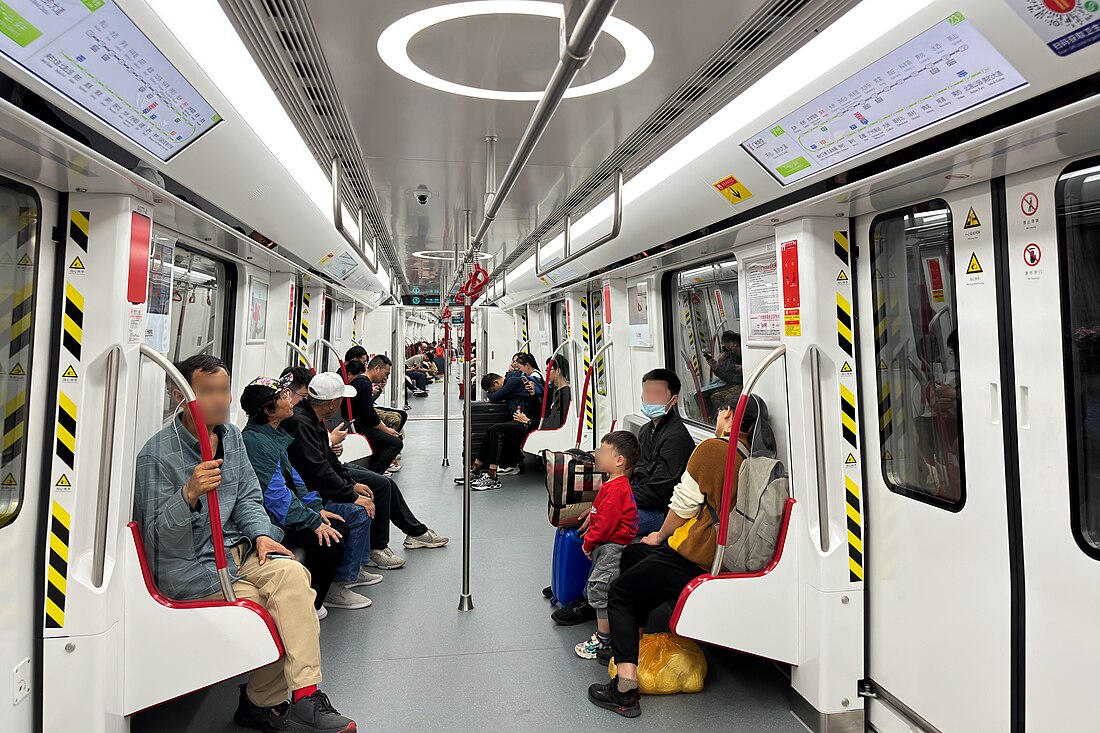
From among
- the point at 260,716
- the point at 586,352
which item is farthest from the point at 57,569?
the point at 586,352

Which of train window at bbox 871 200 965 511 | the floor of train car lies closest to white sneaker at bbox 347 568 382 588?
the floor of train car

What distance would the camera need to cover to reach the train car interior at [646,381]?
2.01 meters

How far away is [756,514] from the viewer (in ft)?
10.4

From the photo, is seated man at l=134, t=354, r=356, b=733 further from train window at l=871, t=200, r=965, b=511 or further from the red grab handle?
train window at l=871, t=200, r=965, b=511

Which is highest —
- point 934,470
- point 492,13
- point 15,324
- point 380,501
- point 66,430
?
point 492,13

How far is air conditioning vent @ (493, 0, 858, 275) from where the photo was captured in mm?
2092

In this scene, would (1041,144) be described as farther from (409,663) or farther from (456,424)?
(456,424)

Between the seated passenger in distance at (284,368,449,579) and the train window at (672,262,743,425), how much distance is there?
8.28 ft

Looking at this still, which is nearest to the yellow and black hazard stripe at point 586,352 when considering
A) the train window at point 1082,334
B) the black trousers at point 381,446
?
the black trousers at point 381,446

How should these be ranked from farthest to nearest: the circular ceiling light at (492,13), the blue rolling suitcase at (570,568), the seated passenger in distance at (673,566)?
the blue rolling suitcase at (570,568)
the seated passenger in distance at (673,566)
the circular ceiling light at (492,13)

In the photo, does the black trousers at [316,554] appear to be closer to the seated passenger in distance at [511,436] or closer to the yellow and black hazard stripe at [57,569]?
the yellow and black hazard stripe at [57,569]

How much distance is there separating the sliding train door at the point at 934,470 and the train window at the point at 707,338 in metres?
1.64

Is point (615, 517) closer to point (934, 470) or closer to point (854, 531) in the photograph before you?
point (854, 531)

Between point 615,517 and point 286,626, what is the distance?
169 centimetres
